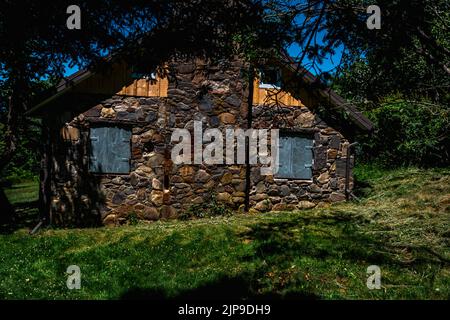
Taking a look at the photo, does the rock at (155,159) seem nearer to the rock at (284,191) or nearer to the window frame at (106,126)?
the window frame at (106,126)

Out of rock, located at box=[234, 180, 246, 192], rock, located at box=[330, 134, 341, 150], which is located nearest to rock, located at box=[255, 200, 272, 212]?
rock, located at box=[234, 180, 246, 192]

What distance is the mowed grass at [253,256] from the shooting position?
18.5 feet

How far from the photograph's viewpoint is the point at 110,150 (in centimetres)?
1135

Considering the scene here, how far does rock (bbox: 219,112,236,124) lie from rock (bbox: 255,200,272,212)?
8.52 feet

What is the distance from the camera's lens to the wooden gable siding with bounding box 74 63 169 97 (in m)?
11.1

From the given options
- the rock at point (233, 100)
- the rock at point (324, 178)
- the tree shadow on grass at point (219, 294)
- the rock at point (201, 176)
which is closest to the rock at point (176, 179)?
the rock at point (201, 176)

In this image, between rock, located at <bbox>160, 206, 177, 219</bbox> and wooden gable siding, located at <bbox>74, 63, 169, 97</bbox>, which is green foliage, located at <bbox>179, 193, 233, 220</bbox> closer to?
rock, located at <bbox>160, 206, 177, 219</bbox>

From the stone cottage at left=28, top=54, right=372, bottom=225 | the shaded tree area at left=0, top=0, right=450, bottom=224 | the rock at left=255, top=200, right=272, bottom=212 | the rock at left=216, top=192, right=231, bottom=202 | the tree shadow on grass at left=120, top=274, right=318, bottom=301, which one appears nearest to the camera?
the shaded tree area at left=0, top=0, right=450, bottom=224

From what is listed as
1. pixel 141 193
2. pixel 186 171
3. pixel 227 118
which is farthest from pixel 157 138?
pixel 227 118

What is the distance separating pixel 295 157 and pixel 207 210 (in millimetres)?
3228
